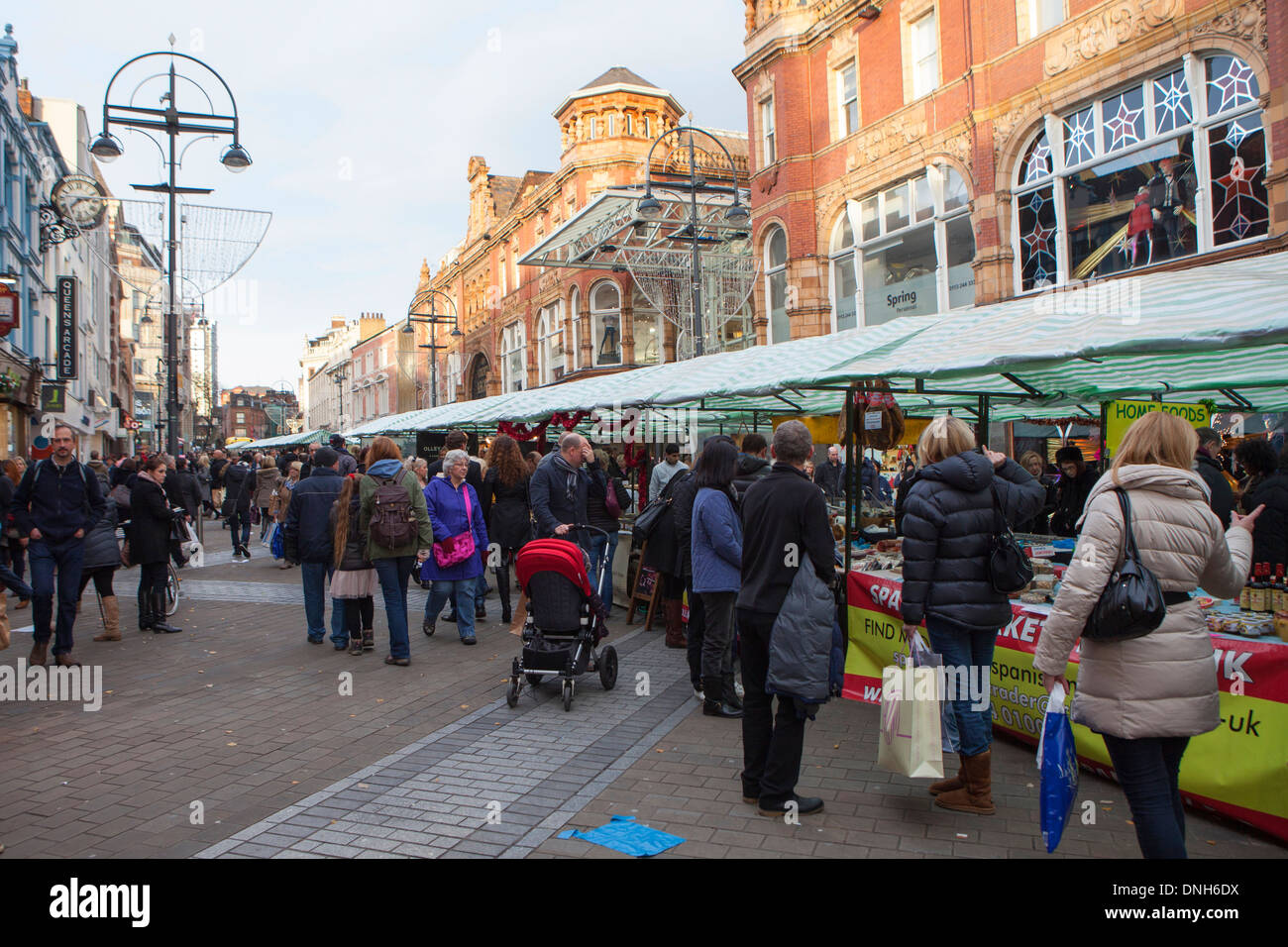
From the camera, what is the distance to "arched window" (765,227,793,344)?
886 inches

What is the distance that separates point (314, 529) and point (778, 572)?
5.79 meters

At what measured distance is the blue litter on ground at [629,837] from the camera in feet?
12.9

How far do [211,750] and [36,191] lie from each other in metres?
24.9

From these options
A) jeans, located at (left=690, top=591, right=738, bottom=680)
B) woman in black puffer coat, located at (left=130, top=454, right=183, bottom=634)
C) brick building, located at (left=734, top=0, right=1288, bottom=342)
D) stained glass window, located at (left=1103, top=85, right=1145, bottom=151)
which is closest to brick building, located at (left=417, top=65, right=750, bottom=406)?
brick building, located at (left=734, top=0, right=1288, bottom=342)

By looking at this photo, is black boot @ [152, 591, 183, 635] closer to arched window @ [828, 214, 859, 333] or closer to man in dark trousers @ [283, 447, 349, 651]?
man in dark trousers @ [283, 447, 349, 651]

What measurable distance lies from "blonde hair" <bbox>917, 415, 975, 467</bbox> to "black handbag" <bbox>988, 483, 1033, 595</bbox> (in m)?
0.24

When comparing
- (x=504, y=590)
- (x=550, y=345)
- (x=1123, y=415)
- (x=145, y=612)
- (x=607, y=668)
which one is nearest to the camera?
(x=1123, y=415)

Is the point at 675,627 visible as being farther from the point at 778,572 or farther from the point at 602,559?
the point at 778,572

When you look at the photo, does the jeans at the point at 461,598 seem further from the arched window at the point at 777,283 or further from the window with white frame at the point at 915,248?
the arched window at the point at 777,283

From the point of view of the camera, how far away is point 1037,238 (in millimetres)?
16109

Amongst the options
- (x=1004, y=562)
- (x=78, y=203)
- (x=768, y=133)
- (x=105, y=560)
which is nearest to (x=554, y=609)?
(x=1004, y=562)
